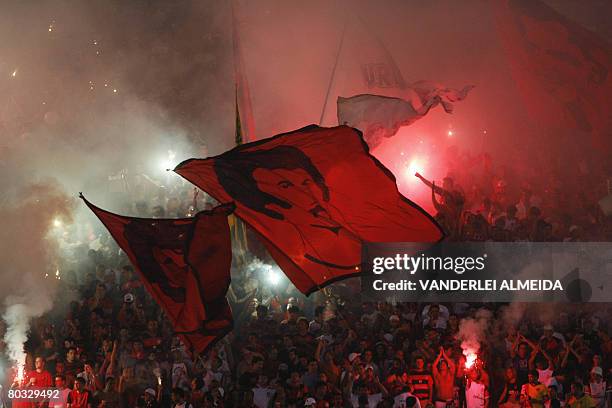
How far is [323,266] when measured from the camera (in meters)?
7.28

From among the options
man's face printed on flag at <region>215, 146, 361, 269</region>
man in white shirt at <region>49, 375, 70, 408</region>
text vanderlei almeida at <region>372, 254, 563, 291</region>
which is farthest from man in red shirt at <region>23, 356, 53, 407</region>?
text vanderlei almeida at <region>372, 254, 563, 291</region>

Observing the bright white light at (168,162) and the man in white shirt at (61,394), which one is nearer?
the man in white shirt at (61,394)

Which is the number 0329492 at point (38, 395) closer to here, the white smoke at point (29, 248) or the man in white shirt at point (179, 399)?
the man in white shirt at point (179, 399)

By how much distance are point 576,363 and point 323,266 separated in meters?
2.37

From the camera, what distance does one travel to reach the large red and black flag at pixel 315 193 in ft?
24.0

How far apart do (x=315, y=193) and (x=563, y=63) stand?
4.22 metres

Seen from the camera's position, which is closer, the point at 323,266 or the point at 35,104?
the point at 323,266

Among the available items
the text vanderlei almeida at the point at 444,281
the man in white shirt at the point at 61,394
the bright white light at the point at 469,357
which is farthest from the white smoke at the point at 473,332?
the man in white shirt at the point at 61,394

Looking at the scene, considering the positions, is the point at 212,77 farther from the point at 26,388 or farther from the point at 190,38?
the point at 26,388

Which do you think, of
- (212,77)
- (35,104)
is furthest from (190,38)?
(35,104)

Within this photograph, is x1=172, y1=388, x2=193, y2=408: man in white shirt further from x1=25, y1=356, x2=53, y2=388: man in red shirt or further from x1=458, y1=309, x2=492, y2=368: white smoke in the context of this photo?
x1=458, y1=309, x2=492, y2=368: white smoke

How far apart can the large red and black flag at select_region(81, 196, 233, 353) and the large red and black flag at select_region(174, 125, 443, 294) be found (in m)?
0.41

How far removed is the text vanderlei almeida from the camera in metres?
8.34

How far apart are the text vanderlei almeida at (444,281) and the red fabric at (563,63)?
2.64 metres
